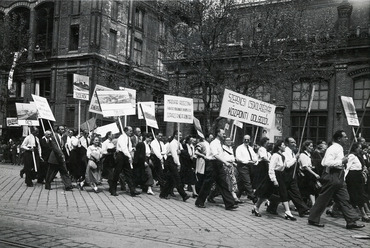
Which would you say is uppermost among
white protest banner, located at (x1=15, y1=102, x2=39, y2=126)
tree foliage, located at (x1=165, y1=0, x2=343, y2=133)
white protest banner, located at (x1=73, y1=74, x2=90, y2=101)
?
tree foliage, located at (x1=165, y1=0, x2=343, y2=133)

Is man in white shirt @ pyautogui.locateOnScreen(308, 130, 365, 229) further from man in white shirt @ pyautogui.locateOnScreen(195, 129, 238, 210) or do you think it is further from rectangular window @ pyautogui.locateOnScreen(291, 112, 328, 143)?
rectangular window @ pyautogui.locateOnScreen(291, 112, 328, 143)

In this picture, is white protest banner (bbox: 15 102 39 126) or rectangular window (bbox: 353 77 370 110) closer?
white protest banner (bbox: 15 102 39 126)

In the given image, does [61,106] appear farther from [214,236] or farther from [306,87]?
[214,236]

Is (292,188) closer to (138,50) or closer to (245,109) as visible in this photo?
(245,109)

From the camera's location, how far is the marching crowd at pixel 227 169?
A: 9.09 m

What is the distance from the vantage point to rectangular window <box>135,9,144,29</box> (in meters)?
39.6

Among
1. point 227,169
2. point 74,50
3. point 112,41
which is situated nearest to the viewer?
point 227,169

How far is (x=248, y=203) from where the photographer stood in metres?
12.3

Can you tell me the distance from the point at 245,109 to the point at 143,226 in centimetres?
557


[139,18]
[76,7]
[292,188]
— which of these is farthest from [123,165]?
[139,18]

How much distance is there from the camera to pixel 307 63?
1981 centimetres

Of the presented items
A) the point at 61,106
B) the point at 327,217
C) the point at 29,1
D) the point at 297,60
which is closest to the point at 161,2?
the point at 297,60

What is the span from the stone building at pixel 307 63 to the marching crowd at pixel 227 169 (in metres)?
6.56

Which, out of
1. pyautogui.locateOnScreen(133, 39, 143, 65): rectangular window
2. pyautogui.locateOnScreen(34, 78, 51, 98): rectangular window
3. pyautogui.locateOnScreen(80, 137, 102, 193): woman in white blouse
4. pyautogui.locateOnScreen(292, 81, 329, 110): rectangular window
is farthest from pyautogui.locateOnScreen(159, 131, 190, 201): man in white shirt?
pyautogui.locateOnScreen(133, 39, 143, 65): rectangular window
